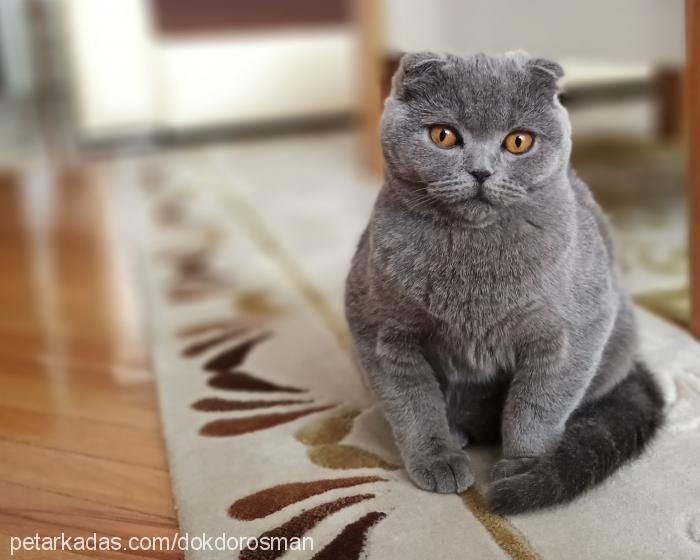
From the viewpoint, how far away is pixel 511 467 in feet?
2.62

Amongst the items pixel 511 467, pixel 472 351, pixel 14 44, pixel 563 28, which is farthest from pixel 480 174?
pixel 14 44

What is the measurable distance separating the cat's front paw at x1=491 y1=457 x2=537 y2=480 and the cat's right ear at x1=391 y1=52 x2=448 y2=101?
0.37 meters

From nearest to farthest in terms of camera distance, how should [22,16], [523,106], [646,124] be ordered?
[523,106] < [646,124] < [22,16]

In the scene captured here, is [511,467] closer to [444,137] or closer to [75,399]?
[444,137]

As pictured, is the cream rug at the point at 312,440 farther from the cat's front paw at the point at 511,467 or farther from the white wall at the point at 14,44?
the white wall at the point at 14,44

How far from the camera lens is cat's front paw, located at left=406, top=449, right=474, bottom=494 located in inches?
31.8

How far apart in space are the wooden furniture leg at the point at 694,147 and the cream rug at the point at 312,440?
0.21 ft

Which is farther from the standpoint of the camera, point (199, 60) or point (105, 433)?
point (199, 60)

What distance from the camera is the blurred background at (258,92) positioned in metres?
2.10

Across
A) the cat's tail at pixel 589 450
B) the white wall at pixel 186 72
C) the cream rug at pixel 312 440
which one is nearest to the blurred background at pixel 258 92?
the white wall at pixel 186 72

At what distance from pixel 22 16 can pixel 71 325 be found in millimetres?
3415

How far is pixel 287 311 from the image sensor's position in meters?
1.42

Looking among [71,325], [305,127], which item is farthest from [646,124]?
[71,325]

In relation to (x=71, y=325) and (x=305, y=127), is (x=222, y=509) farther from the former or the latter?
(x=305, y=127)
